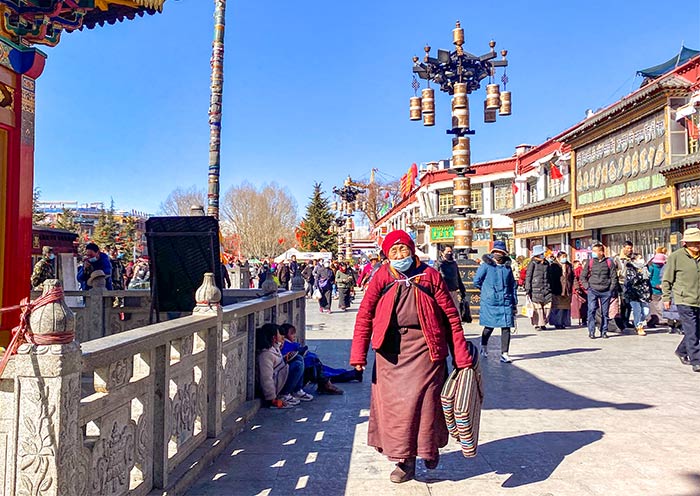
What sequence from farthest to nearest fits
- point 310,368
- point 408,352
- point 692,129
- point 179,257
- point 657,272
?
point 692,129 < point 657,272 < point 179,257 < point 310,368 < point 408,352

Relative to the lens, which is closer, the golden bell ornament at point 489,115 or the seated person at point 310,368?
the seated person at point 310,368

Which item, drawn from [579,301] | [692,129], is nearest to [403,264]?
[579,301]

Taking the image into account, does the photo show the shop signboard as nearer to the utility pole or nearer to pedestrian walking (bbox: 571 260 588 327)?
pedestrian walking (bbox: 571 260 588 327)

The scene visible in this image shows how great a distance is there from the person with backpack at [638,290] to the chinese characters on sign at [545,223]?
37.9 ft

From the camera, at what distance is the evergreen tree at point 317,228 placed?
51.2 m

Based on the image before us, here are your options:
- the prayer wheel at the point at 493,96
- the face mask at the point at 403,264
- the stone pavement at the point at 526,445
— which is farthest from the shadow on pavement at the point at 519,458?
the prayer wheel at the point at 493,96

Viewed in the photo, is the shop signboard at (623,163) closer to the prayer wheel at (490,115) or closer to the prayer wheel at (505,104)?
the prayer wheel at (505,104)

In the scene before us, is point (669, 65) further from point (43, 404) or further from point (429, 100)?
point (43, 404)

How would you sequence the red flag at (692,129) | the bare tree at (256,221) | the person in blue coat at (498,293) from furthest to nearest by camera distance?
the bare tree at (256,221) < the red flag at (692,129) < the person in blue coat at (498,293)

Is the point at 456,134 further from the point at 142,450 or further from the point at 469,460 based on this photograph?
the point at 142,450

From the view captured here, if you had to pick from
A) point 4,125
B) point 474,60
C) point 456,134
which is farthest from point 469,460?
point 474,60

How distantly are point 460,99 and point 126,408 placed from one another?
15.9m

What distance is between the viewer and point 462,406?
3625 millimetres

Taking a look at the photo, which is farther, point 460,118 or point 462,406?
point 460,118
